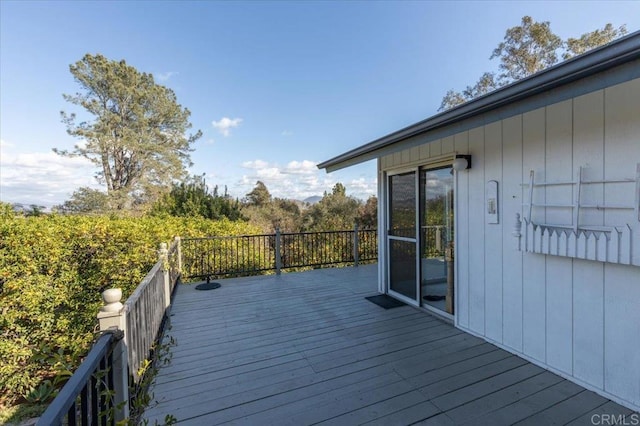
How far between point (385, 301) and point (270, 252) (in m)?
4.42

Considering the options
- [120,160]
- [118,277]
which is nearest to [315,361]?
[118,277]

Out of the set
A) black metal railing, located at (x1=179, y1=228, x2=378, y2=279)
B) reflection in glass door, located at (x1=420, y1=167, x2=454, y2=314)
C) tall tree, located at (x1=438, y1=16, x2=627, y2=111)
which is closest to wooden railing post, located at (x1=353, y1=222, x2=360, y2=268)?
black metal railing, located at (x1=179, y1=228, x2=378, y2=279)

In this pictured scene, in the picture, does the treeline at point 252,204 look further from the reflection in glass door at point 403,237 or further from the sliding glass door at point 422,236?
the sliding glass door at point 422,236

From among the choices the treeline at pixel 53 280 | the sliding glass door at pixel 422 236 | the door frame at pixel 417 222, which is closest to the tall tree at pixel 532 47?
the door frame at pixel 417 222

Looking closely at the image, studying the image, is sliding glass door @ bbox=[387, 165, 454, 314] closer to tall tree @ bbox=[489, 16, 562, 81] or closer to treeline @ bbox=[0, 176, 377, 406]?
treeline @ bbox=[0, 176, 377, 406]

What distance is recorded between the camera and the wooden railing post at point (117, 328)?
144cm

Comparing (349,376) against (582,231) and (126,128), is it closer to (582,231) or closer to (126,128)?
(582,231)

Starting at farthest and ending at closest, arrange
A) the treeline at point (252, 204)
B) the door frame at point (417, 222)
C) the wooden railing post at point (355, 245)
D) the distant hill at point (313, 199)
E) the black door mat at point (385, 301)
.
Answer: the distant hill at point (313, 199)
the treeline at point (252, 204)
the wooden railing post at point (355, 245)
the black door mat at point (385, 301)
the door frame at point (417, 222)

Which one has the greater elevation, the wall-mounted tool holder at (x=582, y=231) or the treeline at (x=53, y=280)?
the wall-mounted tool holder at (x=582, y=231)

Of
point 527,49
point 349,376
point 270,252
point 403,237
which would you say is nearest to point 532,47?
point 527,49

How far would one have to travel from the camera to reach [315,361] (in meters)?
2.62

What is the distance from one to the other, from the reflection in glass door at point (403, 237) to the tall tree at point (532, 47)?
27.6 feet

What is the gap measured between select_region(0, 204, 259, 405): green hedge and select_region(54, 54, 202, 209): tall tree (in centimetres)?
1228

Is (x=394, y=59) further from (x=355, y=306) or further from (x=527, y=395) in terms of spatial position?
(x=527, y=395)
